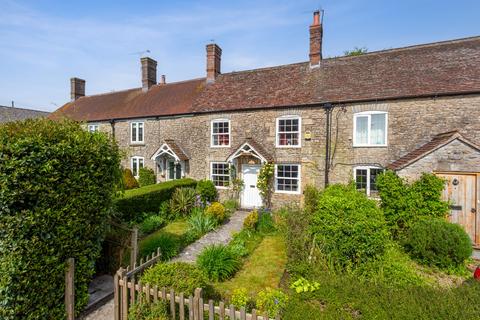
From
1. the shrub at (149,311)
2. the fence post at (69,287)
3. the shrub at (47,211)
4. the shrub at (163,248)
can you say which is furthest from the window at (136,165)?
the shrub at (149,311)

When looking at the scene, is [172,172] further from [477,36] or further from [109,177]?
[477,36]

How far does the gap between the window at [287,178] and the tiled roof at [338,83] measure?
11.7 feet

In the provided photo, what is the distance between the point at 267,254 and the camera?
28.9 feet

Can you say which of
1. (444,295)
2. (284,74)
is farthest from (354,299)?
(284,74)

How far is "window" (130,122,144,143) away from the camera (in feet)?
64.7

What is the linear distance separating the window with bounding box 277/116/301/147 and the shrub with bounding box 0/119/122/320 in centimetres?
1065

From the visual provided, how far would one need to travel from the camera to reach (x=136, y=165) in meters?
20.1

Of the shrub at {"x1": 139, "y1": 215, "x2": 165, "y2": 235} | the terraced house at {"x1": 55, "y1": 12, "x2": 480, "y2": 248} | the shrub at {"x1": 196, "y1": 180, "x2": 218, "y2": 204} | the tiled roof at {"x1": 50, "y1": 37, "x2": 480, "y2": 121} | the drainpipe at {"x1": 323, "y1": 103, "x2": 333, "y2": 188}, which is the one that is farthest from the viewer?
the shrub at {"x1": 196, "y1": 180, "x2": 218, "y2": 204}

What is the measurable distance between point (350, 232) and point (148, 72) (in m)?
21.6

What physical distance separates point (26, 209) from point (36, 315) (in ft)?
6.54

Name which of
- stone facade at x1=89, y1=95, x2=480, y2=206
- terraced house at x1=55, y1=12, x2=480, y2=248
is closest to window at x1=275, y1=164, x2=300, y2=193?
terraced house at x1=55, y1=12, x2=480, y2=248

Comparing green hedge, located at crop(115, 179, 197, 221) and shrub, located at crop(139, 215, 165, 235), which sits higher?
green hedge, located at crop(115, 179, 197, 221)

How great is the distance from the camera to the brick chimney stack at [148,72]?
22.4 meters

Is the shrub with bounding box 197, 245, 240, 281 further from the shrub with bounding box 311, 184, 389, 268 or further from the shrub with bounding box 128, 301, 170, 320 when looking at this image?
the shrub with bounding box 311, 184, 389, 268
